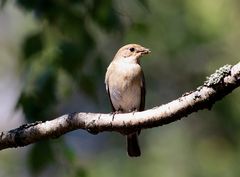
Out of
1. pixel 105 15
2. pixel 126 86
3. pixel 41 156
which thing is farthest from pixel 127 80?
pixel 41 156

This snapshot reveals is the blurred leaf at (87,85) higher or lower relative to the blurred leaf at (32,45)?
lower

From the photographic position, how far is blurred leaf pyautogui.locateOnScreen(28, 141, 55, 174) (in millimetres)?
3938

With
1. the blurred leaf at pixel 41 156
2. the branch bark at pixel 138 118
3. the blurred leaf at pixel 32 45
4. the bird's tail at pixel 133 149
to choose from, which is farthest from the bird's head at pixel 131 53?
the branch bark at pixel 138 118

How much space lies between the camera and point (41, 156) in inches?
155

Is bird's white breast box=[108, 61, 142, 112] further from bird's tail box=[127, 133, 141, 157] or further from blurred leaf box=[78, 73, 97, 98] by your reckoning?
blurred leaf box=[78, 73, 97, 98]

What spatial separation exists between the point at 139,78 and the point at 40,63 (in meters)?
1.63

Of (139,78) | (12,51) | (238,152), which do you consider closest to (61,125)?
(139,78)

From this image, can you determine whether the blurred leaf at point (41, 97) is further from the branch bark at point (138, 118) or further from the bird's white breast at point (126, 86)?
the bird's white breast at point (126, 86)

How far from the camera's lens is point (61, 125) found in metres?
3.46

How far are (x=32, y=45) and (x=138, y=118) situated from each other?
117 centimetres

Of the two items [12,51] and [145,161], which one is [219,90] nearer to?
[145,161]

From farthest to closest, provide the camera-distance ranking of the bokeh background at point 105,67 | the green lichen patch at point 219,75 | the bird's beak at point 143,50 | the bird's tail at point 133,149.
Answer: the bird's tail at point 133,149, the bird's beak at point 143,50, the bokeh background at point 105,67, the green lichen patch at point 219,75

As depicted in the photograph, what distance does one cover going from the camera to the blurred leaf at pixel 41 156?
3.94 metres

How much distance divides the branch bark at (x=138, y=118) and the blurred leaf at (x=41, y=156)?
0.38 meters
